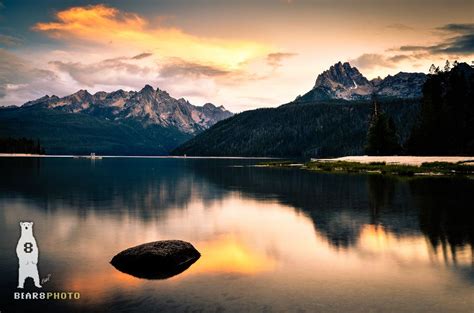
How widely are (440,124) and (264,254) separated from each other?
350 ft

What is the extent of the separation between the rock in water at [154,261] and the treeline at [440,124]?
107 metres

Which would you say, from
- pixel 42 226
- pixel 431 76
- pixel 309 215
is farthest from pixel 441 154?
pixel 42 226

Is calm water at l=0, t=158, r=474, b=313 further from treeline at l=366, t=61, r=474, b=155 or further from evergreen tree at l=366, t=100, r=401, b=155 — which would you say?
evergreen tree at l=366, t=100, r=401, b=155

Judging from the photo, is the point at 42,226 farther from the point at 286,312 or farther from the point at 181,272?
the point at 286,312

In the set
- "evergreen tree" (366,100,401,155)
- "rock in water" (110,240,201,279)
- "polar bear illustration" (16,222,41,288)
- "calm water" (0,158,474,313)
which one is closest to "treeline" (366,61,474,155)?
"evergreen tree" (366,100,401,155)

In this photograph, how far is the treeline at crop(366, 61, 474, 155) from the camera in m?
112

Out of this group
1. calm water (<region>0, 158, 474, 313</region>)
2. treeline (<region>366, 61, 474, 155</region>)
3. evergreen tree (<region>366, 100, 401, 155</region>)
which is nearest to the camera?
calm water (<region>0, 158, 474, 313</region>)

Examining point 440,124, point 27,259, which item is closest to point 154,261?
point 27,259

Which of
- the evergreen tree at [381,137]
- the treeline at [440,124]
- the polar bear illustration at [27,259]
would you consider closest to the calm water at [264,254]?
the polar bear illustration at [27,259]

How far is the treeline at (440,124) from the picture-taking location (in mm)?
111562

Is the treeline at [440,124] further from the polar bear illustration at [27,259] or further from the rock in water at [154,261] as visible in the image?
the polar bear illustration at [27,259]

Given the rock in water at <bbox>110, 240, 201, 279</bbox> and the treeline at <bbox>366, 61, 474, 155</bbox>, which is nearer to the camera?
the rock in water at <bbox>110, 240, 201, 279</bbox>

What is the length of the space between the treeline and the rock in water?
Result: 10715 centimetres

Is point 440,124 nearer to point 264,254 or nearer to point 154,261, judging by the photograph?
point 264,254
